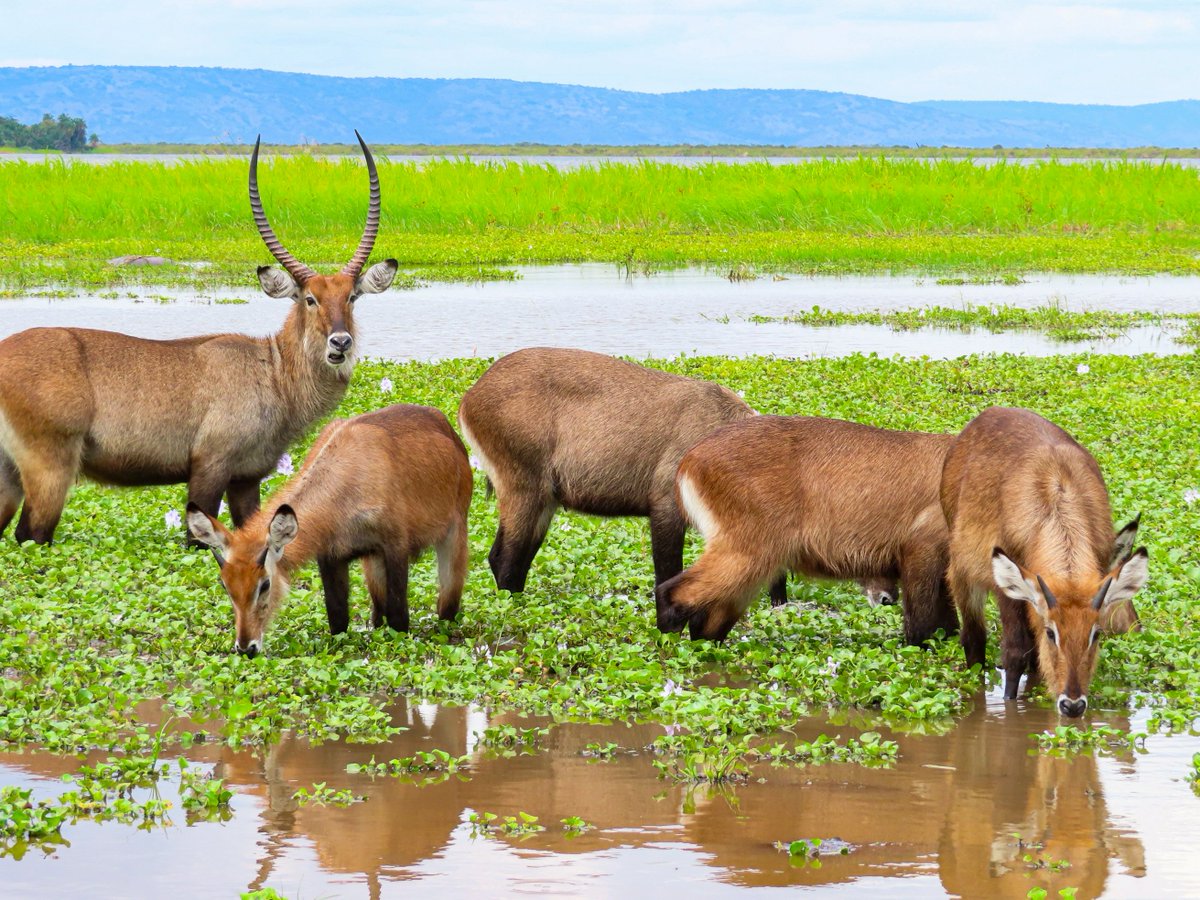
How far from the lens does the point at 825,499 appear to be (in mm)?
6270

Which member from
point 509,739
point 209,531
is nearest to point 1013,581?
point 509,739

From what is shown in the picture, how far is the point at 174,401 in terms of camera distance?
7.96 meters

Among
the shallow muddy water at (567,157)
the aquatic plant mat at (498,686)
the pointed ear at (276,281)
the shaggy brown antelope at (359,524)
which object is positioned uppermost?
the shallow muddy water at (567,157)

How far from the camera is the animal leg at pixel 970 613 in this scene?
5.75m

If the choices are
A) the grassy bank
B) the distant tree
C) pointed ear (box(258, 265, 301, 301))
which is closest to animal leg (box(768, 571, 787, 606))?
pointed ear (box(258, 265, 301, 301))

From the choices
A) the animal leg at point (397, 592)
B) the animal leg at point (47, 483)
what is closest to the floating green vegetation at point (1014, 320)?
the animal leg at point (47, 483)

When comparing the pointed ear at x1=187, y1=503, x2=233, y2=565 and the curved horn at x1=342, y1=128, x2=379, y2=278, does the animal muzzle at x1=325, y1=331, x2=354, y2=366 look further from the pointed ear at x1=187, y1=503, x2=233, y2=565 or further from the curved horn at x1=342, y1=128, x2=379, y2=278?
the pointed ear at x1=187, y1=503, x2=233, y2=565

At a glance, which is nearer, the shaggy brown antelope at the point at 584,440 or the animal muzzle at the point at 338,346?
the shaggy brown antelope at the point at 584,440

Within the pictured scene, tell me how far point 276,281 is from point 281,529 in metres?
2.64

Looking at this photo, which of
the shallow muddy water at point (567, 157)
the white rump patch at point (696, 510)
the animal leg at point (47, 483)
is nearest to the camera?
the white rump patch at point (696, 510)

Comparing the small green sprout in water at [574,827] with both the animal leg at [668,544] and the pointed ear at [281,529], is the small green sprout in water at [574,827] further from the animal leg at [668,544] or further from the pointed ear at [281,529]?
the animal leg at [668,544]

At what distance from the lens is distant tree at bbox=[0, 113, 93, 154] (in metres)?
78.1

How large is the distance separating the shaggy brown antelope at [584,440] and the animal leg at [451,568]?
55 centimetres

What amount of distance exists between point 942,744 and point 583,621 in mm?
1871
